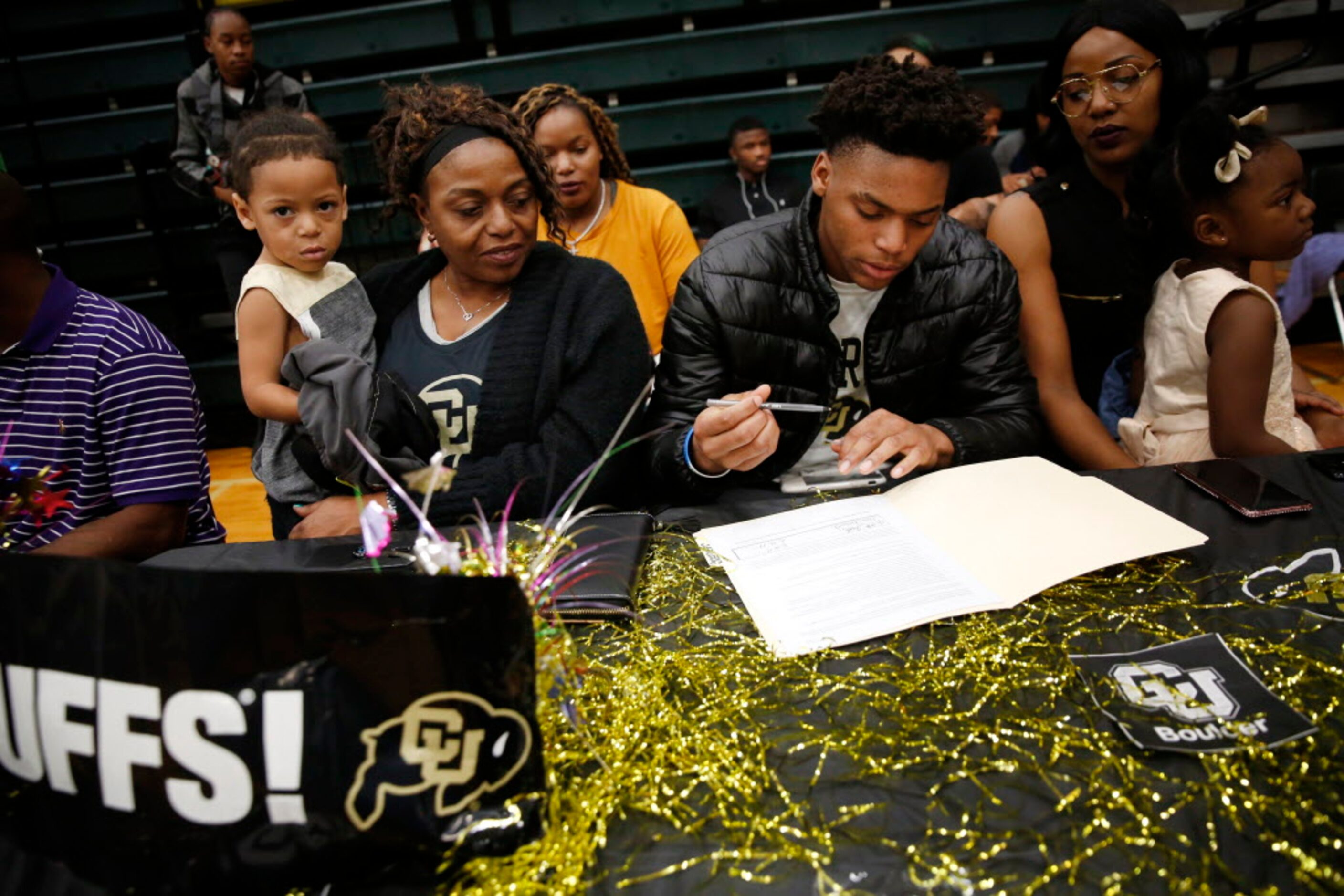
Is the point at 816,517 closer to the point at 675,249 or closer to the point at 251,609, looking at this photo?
the point at 251,609

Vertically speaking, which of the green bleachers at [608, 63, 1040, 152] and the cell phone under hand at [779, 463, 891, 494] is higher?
the green bleachers at [608, 63, 1040, 152]

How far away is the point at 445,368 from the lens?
62.8 inches

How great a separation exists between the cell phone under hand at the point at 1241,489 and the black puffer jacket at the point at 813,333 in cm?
38

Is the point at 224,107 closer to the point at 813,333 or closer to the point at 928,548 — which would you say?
the point at 813,333

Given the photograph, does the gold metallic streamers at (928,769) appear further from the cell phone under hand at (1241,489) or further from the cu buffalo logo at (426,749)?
the cell phone under hand at (1241,489)

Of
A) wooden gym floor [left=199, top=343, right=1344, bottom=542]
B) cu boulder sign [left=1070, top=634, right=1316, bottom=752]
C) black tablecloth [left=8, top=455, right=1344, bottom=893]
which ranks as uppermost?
cu boulder sign [left=1070, top=634, right=1316, bottom=752]

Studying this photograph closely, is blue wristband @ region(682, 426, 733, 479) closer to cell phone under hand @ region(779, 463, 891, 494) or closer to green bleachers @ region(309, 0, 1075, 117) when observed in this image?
cell phone under hand @ region(779, 463, 891, 494)

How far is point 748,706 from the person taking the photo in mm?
782

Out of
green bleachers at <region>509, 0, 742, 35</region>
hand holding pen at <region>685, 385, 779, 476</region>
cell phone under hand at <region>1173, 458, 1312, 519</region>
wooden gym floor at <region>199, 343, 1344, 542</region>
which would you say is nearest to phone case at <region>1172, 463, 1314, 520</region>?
cell phone under hand at <region>1173, 458, 1312, 519</region>

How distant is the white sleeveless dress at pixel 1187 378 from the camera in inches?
60.7

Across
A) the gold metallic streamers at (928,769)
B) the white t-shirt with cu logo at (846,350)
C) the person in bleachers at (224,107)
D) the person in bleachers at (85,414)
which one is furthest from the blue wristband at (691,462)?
the person in bleachers at (224,107)

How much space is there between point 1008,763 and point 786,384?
3.29 ft

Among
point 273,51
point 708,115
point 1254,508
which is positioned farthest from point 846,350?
point 273,51

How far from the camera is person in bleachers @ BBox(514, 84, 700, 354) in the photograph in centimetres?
250
